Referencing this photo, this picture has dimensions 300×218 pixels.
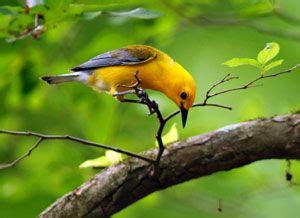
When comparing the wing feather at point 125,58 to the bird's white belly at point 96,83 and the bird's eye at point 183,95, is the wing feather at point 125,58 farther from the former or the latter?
the bird's eye at point 183,95

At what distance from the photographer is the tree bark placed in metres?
3.06

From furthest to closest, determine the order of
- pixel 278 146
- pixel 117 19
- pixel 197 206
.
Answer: pixel 197 206
pixel 117 19
pixel 278 146

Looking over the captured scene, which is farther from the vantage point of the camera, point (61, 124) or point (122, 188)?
point (61, 124)

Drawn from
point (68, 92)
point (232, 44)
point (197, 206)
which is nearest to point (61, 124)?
point (68, 92)

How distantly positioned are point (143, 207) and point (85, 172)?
870 mm

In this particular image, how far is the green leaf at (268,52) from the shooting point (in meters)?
2.49

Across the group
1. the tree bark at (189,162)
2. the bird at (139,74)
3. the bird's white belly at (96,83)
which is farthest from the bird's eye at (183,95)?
the bird's white belly at (96,83)

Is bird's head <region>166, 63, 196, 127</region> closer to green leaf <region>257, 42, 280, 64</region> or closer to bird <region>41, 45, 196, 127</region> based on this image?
bird <region>41, 45, 196, 127</region>

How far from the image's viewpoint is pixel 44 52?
4.26 m

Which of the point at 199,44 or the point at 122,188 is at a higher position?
the point at 122,188

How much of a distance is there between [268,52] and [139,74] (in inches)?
38.3

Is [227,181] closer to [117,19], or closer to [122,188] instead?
[117,19]

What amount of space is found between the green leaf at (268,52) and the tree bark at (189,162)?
2.03 ft

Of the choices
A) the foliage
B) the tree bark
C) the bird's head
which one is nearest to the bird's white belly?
the bird's head
